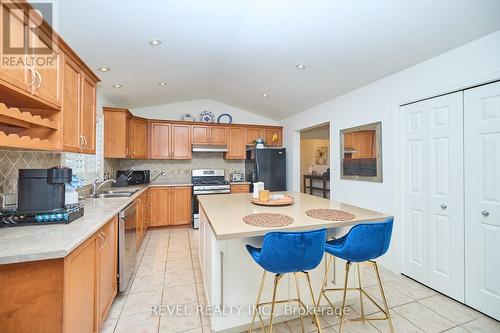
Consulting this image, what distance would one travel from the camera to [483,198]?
1.99 metres

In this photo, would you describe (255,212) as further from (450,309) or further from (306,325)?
(450,309)

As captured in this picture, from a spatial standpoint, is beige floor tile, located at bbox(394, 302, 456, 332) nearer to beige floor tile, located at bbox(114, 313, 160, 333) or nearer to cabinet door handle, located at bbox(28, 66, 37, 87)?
beige floor tile, located at bbox(114, 313, 160, 333)

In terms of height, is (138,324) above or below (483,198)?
below

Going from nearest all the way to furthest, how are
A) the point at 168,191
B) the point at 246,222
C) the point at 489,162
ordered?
the point at 246,222, the point at 489,162, the point at 168,191

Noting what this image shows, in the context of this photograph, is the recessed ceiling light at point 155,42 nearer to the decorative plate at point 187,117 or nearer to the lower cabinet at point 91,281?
the lower cabinet at point 91,281

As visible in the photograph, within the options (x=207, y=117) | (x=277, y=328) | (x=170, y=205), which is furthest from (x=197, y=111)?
(x=277, y=328)

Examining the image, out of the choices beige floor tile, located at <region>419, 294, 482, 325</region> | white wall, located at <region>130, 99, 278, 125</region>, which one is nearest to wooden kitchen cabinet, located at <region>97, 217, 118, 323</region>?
beige floor tile, located at <region>419, 294, 482, 325</region>

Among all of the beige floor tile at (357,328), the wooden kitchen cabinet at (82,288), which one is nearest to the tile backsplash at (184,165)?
the wooden kitchen cabinet at (82,288)

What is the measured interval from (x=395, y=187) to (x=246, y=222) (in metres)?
2.05

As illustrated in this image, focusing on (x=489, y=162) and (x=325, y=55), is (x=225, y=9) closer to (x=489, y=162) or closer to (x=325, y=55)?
(x=325, y=55)

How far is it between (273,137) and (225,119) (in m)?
1.20

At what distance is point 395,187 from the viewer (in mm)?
2689

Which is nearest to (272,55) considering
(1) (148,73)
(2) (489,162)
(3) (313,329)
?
(1) (148,73)

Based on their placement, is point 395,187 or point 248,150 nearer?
point 395,187
